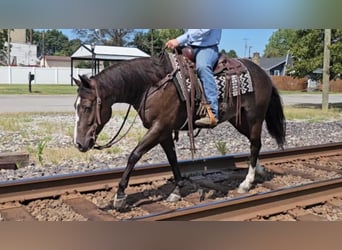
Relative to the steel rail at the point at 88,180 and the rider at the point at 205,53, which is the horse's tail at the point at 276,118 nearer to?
the steel rail at the point at 88,180

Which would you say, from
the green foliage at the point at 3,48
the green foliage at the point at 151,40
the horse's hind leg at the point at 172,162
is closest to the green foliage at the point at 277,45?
the green foliage at the point at 3,48

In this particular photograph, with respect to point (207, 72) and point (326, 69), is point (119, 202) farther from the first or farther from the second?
point (326, 69)

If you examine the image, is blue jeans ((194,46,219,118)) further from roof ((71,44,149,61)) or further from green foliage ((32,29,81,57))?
green foliage ((32,29,81,57))

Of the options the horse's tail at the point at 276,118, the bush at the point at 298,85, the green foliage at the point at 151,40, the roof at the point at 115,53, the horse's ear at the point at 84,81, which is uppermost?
the green foliage at the point at 151,40

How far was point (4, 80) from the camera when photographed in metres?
12.1

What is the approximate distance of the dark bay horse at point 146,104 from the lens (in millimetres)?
3361

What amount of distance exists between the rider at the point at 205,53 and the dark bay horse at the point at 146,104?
0.70ft

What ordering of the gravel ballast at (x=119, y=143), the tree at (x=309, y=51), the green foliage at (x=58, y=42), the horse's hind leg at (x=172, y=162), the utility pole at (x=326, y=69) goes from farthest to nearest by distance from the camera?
1. the tree at (x=309, y=51)
2. the utility pole at (x=326, y=69)
3. the green foliage at (x=58, y=42)
4. the gravel ballast at (x=119, y=143)
5. the horse's hind leg at (x=172, y=162)

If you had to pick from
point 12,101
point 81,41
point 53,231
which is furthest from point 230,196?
point 12,101

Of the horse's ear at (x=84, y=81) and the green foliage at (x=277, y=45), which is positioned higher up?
the green foliage at (x=277, y=45)

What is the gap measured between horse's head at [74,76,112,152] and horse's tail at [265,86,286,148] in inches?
97.2

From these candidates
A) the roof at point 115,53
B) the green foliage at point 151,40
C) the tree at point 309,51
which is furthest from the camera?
the tree at point 309,51

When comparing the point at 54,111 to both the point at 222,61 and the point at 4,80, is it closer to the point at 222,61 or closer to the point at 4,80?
the point at 4,80
